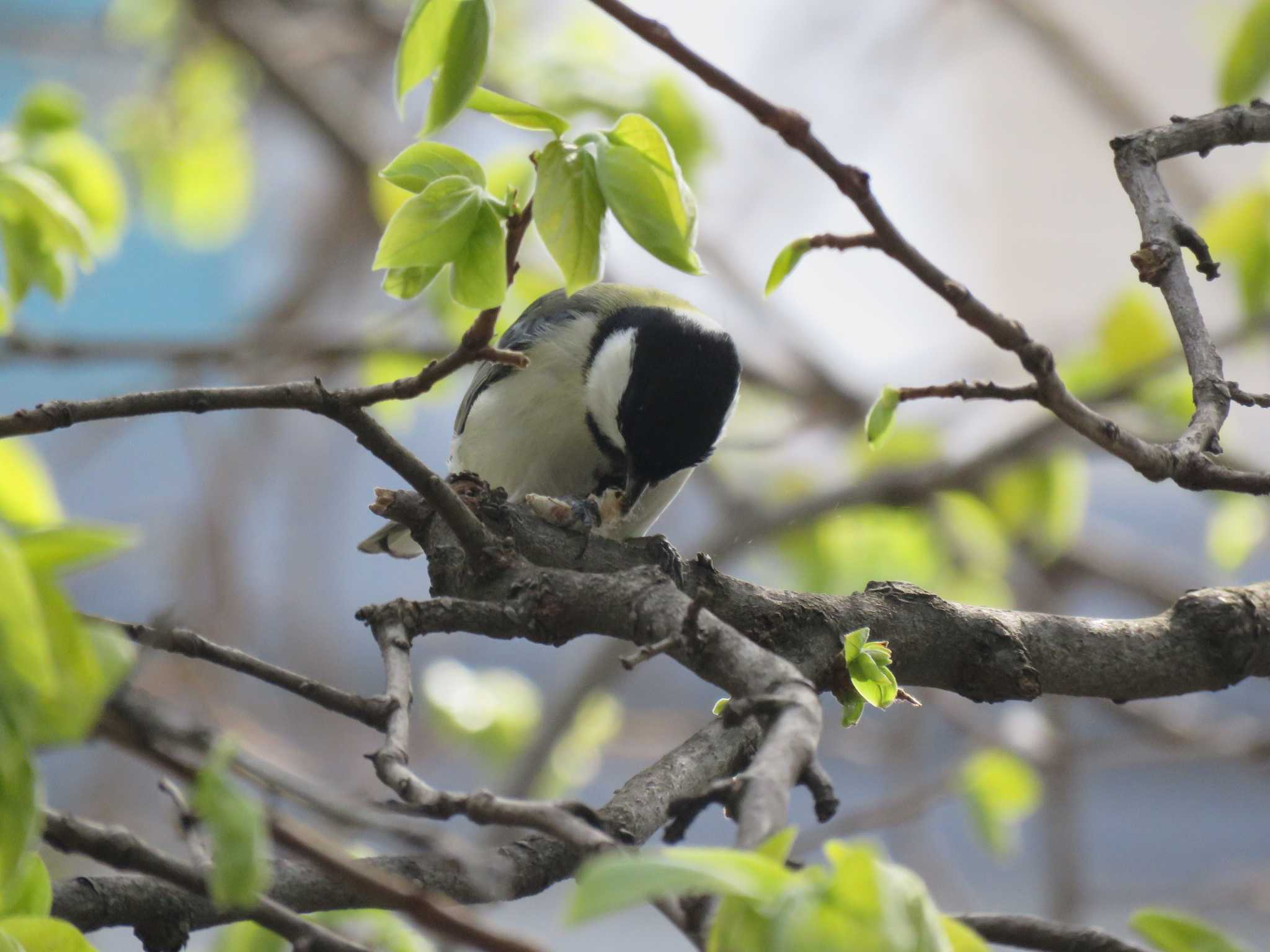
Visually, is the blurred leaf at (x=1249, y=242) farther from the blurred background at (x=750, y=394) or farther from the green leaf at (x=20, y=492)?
the green leaf at (x=20, y=492)

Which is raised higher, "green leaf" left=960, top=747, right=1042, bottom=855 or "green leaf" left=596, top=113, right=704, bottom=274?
"green leaf" left=960, top=747, right=1042, bottom=855

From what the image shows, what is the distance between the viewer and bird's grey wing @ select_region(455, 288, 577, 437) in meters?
1.57

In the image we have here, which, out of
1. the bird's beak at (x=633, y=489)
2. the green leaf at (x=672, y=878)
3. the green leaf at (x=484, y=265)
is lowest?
the green leaf at (x=672, y=878)

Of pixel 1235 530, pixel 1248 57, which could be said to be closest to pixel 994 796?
pixel 1235 530

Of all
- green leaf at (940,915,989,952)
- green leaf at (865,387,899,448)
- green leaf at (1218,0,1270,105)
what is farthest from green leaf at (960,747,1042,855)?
green leaf at (940,915,989,952)

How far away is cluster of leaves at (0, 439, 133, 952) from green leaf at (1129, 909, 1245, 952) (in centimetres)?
38

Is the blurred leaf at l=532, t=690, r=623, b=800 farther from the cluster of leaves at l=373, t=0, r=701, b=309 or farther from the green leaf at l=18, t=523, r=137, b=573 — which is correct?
the green leaf at l=18, t=523, r=137, b=573

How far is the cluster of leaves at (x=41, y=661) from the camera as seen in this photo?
33 cm

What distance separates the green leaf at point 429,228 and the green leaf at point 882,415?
25 centimetres

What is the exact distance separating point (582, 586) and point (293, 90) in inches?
74.9

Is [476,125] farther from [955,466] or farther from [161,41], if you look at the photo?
[955,466]


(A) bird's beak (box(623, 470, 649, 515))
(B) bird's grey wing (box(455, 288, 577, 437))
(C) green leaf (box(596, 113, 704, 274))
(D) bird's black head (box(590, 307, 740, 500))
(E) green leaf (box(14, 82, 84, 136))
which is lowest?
(C) green leaf (box(596, 113, 704, 274))

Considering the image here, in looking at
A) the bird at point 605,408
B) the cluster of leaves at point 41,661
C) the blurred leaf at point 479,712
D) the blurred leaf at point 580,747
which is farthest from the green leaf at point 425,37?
the blurred leaf at point 580,747

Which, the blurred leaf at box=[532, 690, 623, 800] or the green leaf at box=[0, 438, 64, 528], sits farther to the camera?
the blurred leaf at box=[532, 690, 623, 800]
